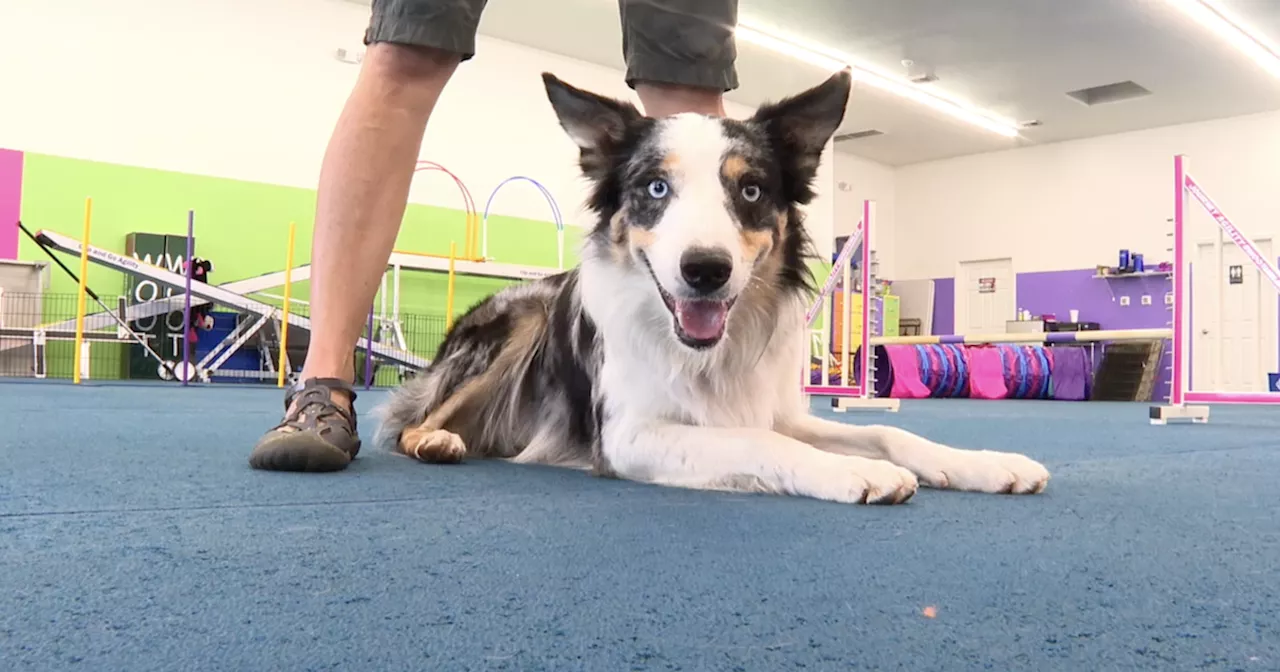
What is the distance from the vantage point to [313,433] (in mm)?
1659

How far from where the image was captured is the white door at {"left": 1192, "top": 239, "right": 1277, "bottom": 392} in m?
11.2

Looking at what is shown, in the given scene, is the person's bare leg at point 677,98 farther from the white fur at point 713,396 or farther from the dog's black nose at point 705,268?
the dog's black nose at point 705,268

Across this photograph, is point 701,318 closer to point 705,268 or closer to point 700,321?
point 700,321

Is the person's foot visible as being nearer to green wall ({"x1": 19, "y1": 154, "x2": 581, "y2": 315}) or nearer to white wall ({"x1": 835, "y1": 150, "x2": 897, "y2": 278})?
green wall ({"x1": 19, "y1": 154, "x2": 581, "y2": 315})

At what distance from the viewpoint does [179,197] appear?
8.50 metres

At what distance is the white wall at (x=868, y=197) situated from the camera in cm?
1487

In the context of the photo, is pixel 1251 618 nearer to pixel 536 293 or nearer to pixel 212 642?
pixel 212 642

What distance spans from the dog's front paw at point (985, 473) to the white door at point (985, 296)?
1364 cm

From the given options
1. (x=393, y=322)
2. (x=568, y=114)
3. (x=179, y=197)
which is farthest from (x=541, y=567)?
(x=179, y=197)

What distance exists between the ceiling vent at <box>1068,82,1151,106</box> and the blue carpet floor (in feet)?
37.4

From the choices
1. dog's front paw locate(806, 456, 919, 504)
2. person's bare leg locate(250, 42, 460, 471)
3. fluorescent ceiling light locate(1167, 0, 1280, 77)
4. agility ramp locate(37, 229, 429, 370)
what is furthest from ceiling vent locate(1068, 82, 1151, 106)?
dog's front paw locate(806, 456, 919, 504)

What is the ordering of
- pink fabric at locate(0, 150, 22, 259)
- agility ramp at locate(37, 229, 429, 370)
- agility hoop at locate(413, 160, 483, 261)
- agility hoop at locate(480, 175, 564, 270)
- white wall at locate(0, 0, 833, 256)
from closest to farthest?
agility ramp at locate(37, 229, 429, 370) → pink fabric at locate(0, 150, 22, 259) → white wall at locate(0, 0, 833, 256) → agility hoop at locate(413, 160, 483, 261) → agility hoop at locate(480, 175, 564, 270)

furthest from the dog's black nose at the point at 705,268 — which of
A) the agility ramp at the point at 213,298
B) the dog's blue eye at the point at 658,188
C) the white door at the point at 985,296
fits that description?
the white door at the point at 985,296

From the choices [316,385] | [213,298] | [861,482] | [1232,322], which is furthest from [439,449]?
[1232,322]
